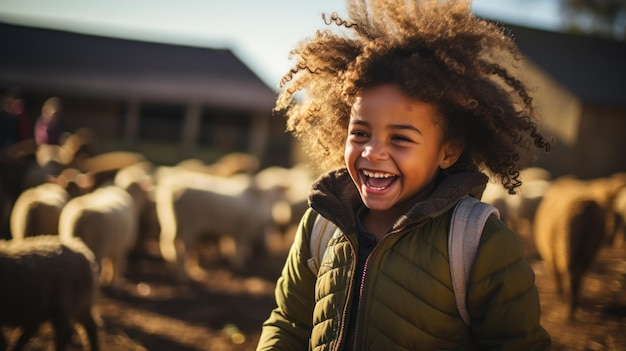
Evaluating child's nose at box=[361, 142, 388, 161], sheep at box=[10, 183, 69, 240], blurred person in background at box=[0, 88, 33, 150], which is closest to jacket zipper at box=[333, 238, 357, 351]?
child's nose at box=[361, 142, 388, 161]

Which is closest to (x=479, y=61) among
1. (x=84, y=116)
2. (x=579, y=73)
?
(x=84, y=116)

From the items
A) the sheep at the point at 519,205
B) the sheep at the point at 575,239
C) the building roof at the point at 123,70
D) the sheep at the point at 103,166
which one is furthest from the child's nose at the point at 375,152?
the building roof at the point at 123,70

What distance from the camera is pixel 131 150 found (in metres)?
24.0

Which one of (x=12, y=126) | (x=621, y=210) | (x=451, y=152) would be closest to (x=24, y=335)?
(x=451, y=152)

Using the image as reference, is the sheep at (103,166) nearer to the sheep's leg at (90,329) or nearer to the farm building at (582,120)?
the sheep's leg at (90,329)

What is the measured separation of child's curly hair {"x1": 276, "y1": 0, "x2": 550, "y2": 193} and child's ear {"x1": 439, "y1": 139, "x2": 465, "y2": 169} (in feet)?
0.10

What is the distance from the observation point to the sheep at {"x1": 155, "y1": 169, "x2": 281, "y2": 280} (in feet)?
26.3

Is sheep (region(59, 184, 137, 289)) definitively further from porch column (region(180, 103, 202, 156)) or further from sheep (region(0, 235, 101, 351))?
porch column (region(180, 103, 202, 156))

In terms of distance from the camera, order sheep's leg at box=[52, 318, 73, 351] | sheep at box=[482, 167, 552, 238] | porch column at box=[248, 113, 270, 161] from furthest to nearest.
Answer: porch column at box=[248, 113, 270, 161], sheep at box=[482, 167, 552, 238], sheep's leg at box=[52, 318, 73, 351]

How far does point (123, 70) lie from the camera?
89.9ft

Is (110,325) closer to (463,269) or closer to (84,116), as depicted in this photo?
(463,269)

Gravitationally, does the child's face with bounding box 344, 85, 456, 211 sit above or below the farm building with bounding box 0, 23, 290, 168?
below

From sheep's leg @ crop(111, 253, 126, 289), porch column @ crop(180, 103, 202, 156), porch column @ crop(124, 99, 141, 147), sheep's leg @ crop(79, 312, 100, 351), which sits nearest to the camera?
sheep's leg @ crop(79, 312, 100, 351)

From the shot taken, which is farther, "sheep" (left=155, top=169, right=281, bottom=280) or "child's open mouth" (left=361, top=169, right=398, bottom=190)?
"sheep" (left=155, top=169, right=281, bottom=280)
